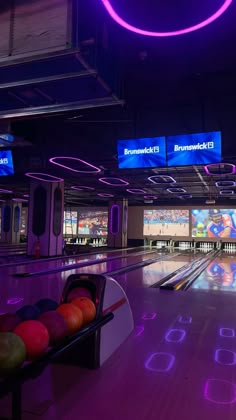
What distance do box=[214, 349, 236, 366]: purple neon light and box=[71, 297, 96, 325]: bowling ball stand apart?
121 cm

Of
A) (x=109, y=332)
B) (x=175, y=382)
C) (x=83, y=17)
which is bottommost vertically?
(x=175, y=382)

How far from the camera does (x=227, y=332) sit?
369cm

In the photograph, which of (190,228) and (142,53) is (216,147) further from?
(190,228)

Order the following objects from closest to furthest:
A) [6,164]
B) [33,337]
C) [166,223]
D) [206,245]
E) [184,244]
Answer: [33,337] → [6,164] → [206,245] → [184,244] → [166,223]

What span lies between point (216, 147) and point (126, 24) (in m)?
3.80

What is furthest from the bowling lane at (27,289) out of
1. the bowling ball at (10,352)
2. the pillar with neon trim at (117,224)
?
the pillar with neon trim at (117,224)

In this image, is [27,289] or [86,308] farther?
[27,289]

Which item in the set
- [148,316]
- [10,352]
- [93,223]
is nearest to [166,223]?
[93,223]

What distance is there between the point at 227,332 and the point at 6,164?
25.5ft

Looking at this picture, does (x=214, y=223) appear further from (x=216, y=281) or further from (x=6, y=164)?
(x=6, y=164)

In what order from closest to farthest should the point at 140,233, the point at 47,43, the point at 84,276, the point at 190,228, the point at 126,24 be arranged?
the point at 47,43
the point at 84,276
the point at 126,24
the point at 190,228
the point at 140,233

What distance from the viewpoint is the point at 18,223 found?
2264 cm

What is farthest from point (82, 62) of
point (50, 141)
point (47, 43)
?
point (50, 141)

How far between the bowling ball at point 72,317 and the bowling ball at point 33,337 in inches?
11.7
